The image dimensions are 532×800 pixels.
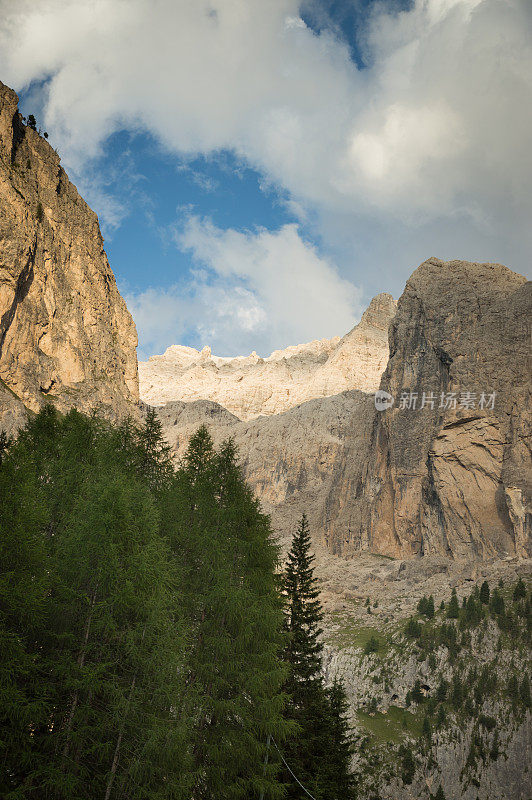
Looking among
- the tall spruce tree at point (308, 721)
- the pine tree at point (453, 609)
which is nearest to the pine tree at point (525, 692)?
the pine tree at point (453, 609)

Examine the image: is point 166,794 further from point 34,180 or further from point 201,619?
point 34,180

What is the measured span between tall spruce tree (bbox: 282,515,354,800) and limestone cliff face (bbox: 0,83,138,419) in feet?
151

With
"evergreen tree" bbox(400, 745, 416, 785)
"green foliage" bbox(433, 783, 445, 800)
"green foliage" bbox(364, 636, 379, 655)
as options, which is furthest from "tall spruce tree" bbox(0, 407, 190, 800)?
"green foliage" bbox(364, 636, 379, 655)

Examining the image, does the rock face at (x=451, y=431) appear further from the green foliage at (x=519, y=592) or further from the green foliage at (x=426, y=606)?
the green foliage at (x=426, y=606)

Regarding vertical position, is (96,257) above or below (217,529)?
above

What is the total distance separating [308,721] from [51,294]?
3126 inches

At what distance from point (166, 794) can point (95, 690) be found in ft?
11.2

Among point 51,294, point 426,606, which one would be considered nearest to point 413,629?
point 426,606

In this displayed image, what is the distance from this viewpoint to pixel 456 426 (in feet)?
472

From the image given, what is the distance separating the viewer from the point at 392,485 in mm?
160375

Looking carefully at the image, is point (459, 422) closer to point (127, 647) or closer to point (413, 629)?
point (413, 629)

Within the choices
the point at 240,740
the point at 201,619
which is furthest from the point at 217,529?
the point at 240,740

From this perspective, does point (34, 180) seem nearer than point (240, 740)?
No

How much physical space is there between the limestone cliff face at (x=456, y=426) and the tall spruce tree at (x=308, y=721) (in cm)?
10668
